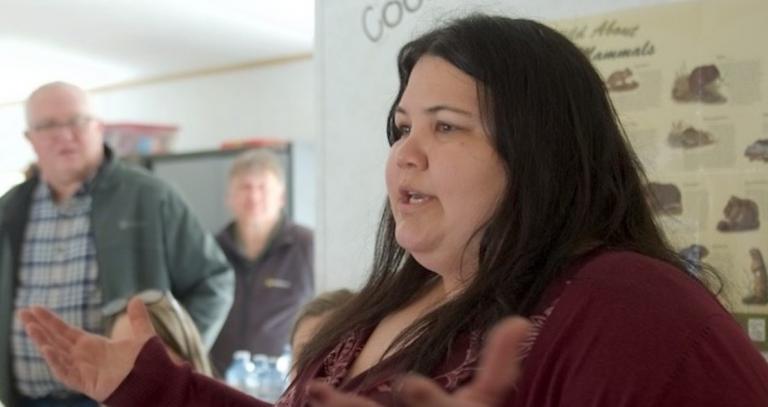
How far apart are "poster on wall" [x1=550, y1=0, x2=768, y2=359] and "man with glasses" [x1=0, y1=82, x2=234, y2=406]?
144 cm

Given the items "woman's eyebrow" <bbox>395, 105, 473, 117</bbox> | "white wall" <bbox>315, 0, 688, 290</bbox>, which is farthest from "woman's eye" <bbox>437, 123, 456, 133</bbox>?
"white wall" <bbox>315, 0, 688, 290</bbox>

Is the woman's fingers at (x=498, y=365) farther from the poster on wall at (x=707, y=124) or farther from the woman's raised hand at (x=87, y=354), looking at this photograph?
the poster on wall at (x=707, y=124)

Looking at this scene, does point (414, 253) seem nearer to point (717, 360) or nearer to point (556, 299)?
point (556, 299)

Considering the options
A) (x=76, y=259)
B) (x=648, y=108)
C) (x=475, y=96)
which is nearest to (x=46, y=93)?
(x=76, y=259)

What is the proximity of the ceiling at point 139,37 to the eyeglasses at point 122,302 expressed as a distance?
73.1 inches

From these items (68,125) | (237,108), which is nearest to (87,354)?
(68,125)

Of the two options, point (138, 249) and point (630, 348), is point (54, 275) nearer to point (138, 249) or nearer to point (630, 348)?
point (138, 249)

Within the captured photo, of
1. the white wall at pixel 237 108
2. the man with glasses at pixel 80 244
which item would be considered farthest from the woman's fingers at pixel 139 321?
the white wall at pixel 237 108

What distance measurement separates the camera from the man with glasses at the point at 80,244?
2.47 metres

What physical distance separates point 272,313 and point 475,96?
2.67 m

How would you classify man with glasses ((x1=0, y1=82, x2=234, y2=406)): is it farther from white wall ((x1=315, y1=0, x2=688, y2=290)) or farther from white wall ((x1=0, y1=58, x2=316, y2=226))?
white wall ((x1=0, y1=58, x2=316, y2=226))

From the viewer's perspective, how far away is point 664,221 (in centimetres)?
147

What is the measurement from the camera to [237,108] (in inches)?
209

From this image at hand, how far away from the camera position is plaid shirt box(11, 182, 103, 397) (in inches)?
96.7
